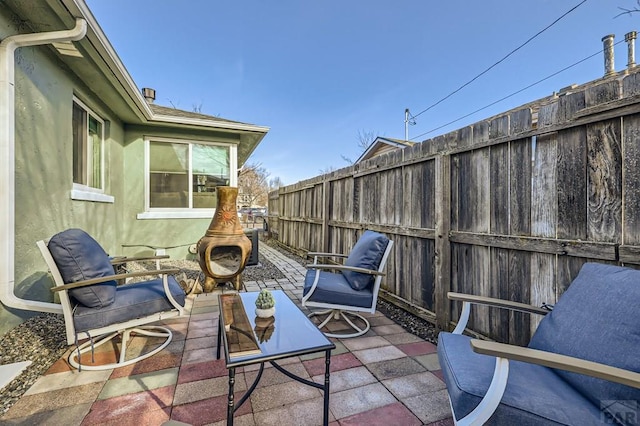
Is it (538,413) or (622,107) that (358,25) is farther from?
(538,413)

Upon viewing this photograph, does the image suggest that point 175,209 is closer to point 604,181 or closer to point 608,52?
point 604,181

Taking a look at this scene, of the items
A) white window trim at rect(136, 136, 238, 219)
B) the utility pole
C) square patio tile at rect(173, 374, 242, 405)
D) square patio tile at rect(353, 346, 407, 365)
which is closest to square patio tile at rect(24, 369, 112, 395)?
square patio tile at rect(173, 374, 242, 405)

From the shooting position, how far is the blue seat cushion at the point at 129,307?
6.88 feet

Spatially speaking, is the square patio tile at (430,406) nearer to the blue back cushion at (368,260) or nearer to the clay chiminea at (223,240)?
the blue back cushion at (368,260)

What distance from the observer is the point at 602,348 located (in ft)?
3.99

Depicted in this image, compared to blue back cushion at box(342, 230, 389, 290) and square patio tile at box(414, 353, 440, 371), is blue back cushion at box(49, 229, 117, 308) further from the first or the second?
square patio tile at box(414, 353, 440, 371)

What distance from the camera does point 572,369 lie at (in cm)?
104

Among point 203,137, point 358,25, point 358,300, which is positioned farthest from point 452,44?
point 358,300

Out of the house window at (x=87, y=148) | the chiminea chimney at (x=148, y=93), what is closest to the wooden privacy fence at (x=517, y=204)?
the house window at (x=87, y=148)

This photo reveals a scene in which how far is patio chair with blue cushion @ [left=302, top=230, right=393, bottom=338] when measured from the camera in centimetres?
276

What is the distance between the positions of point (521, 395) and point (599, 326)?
51 cm

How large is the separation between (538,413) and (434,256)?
1.89 metres

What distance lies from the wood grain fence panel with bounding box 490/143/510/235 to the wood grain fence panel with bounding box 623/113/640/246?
2.29ft

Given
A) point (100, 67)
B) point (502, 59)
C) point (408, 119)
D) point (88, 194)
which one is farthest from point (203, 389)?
point (408, 119)
